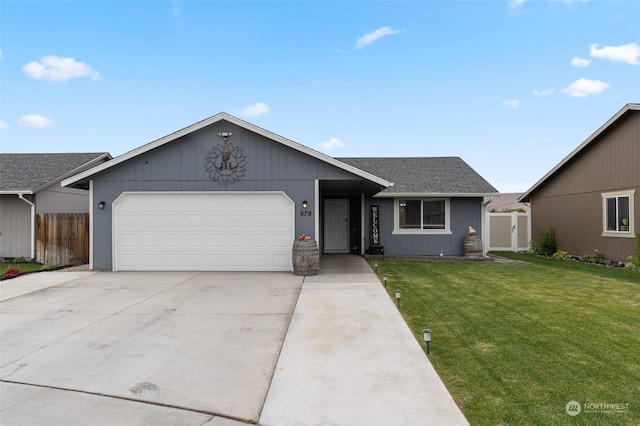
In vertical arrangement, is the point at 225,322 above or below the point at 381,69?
below

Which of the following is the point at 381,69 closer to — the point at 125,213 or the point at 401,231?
the point at 401,231

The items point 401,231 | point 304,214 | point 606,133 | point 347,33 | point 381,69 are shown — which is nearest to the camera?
point 304,214

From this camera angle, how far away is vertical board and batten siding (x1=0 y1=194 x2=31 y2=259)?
14148mm

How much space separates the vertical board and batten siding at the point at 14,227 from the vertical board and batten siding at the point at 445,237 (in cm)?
1303

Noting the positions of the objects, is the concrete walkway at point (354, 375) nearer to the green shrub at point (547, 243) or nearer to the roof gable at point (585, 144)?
the roof gable at point (585, 144)

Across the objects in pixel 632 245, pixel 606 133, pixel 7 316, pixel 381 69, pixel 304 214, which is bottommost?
pixel 7 316

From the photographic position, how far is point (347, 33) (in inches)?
628

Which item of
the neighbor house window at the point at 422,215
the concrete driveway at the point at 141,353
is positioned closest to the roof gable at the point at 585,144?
the neighbor house window at the point at 422,215

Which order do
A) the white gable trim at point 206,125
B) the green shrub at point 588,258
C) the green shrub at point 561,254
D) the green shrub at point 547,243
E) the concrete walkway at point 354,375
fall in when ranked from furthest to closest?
Result: the green shrub at point 547,243 < the green shrub at point 561,254 < the green shrub at point 588,258 < the white gable trim at point 206,125 < the concrete walkway at point 354,375

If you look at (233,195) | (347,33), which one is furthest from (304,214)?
(347,33)

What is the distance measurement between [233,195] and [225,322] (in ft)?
19.0

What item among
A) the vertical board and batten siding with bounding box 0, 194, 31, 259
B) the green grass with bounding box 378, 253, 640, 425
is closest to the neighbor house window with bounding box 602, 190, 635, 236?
the green grass with bounding box 378, 253, 640, 425

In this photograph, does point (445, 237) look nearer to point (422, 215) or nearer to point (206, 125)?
point (422, 215)

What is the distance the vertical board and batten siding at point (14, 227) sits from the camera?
1415 centimetres
